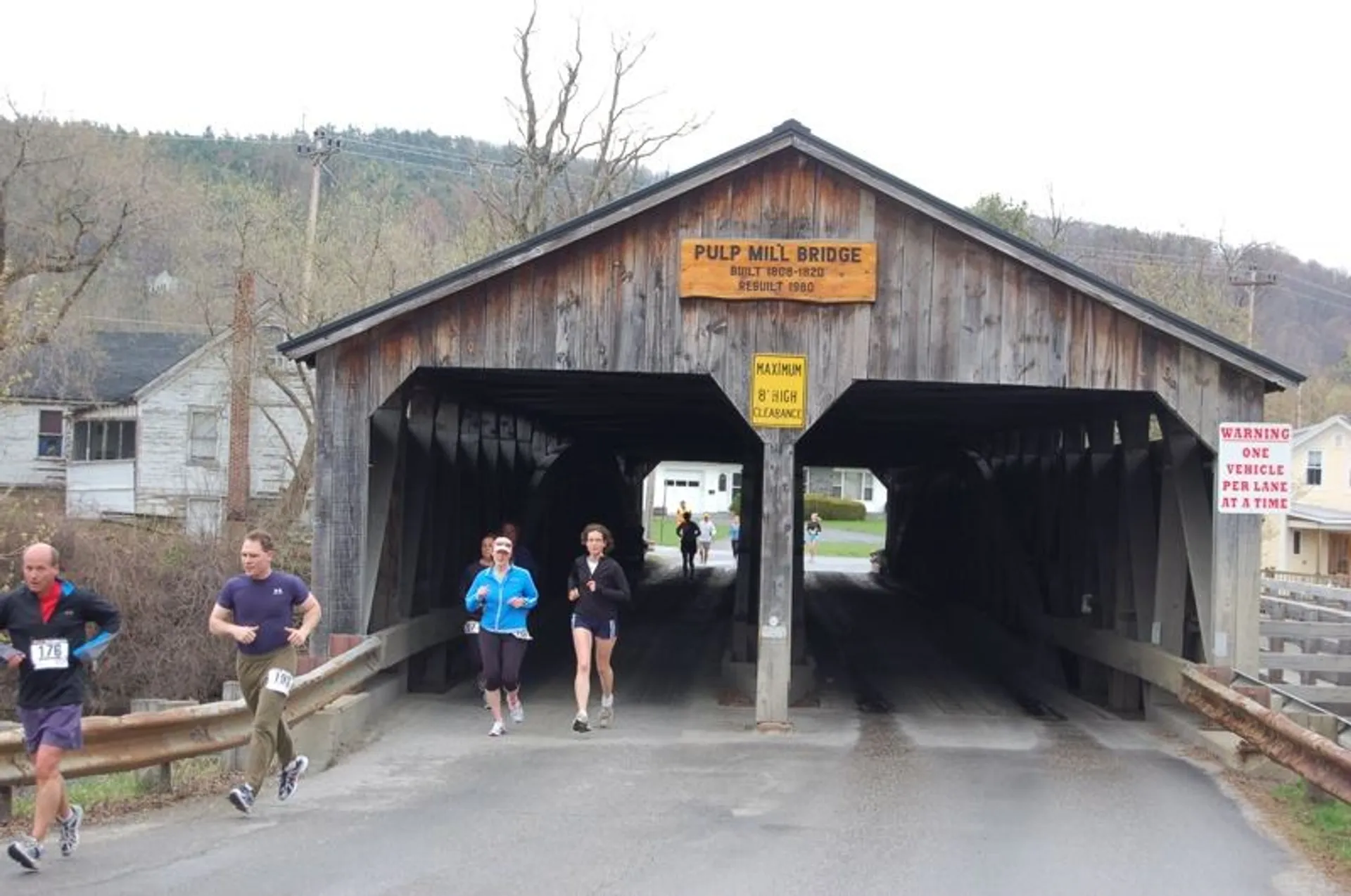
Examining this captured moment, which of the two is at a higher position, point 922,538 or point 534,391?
point 534,391

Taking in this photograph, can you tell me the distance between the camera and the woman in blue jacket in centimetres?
1208

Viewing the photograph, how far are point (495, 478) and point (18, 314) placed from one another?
11.3 m

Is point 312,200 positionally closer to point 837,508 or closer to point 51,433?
point 51,433

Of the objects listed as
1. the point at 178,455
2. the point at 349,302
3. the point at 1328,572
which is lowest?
the point at 1328,572

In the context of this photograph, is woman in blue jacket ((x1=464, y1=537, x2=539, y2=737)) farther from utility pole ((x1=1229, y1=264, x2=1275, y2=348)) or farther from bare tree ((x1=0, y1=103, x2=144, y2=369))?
utility pole ((x1=1229, y1=264, x2=1275, y2=348))

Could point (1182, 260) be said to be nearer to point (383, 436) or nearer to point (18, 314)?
point (18, 314)

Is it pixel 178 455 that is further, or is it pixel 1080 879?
pixel 178 455

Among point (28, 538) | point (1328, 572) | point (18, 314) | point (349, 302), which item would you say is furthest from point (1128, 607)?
point (1328, 572)

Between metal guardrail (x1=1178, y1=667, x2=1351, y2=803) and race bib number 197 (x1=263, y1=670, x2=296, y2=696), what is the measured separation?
6.37 m

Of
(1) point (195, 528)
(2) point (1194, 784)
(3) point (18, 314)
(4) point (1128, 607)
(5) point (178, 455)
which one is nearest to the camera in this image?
(2) point (1194, 784)

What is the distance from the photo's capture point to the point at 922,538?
33875 mm

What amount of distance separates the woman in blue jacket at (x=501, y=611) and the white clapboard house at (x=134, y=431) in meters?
29.8

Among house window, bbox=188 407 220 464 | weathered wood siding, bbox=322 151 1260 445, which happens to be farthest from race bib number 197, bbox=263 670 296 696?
house window, bbox=188 407 220 464

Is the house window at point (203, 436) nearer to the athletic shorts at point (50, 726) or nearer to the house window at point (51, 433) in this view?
the house window at point (51, 433)
